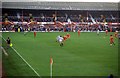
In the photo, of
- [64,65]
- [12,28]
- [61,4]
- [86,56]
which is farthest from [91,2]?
[64,65]

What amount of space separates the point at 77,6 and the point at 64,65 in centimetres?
5534

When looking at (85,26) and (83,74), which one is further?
(85,26)

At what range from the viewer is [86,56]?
28.1 m

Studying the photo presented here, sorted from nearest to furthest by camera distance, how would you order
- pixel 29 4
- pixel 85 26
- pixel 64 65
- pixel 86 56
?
pixel 64 65 < pixel 86 56 < pixel 85 26 < pixel 29 4

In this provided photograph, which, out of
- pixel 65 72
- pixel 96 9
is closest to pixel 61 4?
pixel 96 9

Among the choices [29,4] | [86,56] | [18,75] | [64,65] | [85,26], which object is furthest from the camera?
[29,4]

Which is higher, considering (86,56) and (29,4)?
(29,4)

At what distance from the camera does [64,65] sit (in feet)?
76.9

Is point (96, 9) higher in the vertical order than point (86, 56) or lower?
higher

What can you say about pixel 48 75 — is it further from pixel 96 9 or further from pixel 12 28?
pixel 96 9

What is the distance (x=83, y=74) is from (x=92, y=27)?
1988 inches

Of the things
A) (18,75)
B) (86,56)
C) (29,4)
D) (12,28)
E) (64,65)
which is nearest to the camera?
(18,75)

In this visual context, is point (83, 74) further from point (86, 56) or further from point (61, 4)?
point (61, 4)

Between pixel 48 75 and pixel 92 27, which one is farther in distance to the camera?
pixel 92 27
